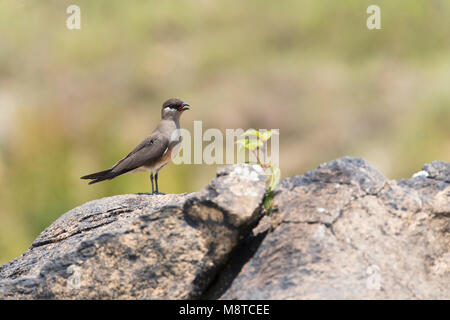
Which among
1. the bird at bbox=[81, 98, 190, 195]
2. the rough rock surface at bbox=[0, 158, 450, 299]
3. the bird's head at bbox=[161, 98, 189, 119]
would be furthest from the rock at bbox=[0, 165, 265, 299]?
the bird's head at bbox=[161, 98, 189, 119]

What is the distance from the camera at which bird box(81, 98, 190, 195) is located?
752 centimetres

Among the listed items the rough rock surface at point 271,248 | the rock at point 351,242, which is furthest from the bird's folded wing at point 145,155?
the rock at point 351,242

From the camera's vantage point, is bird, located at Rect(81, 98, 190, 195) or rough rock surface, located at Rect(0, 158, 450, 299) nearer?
rough rock surface, located at Rect(0, 158, 450, 299)

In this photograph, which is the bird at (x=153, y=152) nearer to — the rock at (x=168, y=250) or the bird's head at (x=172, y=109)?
the bird's head at (x=172, y=109)

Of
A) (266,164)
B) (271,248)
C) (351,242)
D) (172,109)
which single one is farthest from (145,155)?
(351,242)

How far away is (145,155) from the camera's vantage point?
297 inches

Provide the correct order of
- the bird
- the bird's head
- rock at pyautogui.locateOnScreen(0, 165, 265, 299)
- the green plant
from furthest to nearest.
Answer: the bird's head
the bird
the green plant
rock at pyautogui.locateOnScreen(0, 165, 265, 299)

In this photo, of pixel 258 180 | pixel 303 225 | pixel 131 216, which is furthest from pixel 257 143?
pixel 131 216

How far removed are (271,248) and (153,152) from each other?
3694mm

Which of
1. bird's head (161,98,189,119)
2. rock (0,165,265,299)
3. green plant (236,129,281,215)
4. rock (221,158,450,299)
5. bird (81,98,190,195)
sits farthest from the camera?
bird's head (161,98,189,119)

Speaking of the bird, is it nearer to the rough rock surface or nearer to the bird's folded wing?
the bird's folded wing

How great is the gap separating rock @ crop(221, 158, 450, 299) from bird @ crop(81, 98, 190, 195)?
329 centimetres

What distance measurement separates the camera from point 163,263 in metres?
4.10
